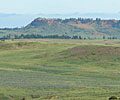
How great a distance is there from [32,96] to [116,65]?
63.5 m

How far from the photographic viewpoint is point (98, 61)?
14538 cm

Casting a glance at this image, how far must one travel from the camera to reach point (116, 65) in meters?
136

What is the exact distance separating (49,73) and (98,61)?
3072cm

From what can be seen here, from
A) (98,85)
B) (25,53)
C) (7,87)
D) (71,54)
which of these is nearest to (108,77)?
(98,85)

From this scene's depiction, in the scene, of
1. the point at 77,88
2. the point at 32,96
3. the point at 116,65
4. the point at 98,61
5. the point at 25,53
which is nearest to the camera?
the point at 32,96

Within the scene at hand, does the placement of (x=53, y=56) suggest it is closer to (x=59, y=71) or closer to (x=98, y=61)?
(x=98, y=61)

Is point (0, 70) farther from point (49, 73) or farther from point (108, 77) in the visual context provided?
point (108, 77)

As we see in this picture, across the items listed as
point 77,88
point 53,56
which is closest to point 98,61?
point 53,56

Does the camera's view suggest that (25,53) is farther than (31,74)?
Yes

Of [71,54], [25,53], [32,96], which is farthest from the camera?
[25,53]

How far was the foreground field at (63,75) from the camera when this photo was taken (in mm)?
78250

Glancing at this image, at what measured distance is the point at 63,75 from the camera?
11475cm

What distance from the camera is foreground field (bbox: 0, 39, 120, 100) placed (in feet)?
257

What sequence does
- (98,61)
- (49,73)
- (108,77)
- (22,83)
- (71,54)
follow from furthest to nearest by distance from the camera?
(71,54), (98,61), (49,73), (108,77), (22,83)
